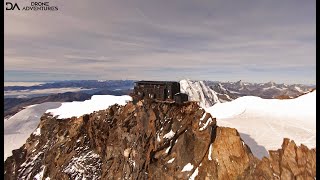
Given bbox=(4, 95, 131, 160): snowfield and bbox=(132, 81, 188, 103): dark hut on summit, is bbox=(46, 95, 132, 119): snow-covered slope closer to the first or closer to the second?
bbox=(4, 95, 131, 160): snowfield

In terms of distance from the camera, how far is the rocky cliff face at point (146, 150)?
3175cm

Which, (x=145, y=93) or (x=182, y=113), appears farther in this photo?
(x=145, y=93)

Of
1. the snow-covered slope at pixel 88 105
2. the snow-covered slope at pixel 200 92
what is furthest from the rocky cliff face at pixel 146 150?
the snow-covered slope at pixel 200 92

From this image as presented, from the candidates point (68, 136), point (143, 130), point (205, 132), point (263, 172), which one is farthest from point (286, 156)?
point (68, 136)

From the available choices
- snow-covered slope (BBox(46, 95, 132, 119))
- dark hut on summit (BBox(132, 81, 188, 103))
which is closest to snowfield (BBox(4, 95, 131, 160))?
snow-covered slope (BBox(46, 95, 132, 119))

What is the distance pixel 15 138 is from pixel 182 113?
22.9 m

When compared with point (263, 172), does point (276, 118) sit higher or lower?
higher

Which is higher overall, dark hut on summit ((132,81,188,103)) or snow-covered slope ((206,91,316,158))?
dark hut on summit ((132,81,188,103))

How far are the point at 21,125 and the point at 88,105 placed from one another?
34.7 feet

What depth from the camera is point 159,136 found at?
3897cm

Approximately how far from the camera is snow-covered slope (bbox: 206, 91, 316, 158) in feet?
129

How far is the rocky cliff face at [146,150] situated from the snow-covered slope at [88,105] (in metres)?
0.97

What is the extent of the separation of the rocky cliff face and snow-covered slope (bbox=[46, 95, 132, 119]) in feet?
3.17

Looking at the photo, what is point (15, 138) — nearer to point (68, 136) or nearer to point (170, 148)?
point (68, 136)
